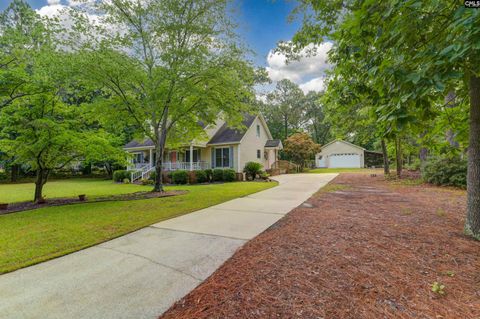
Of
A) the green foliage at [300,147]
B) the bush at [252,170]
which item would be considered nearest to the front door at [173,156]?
the bush at [252,170]

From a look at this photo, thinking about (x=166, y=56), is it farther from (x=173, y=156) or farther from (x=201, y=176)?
(x=173, y=156)

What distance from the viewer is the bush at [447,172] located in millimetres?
9812

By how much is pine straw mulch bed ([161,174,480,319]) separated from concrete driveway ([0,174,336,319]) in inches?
11.2

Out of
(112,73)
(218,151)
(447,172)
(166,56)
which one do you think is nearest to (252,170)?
(218,151)

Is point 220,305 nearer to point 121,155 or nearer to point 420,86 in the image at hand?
point 420,86

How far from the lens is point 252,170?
691 inches

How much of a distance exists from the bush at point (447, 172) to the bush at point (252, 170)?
1023 cm

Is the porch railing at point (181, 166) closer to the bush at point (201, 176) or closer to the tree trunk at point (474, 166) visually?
the bush at point (201, 176)

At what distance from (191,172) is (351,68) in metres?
13.9

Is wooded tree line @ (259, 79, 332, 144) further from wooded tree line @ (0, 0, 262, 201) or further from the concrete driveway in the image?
the concrete driveway

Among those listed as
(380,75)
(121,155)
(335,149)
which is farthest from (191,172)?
(335,149)

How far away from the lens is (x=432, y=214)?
5.30 meters

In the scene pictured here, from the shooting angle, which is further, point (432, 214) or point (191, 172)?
point (191, 172)

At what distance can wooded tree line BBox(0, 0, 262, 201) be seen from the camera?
24.0 feet
